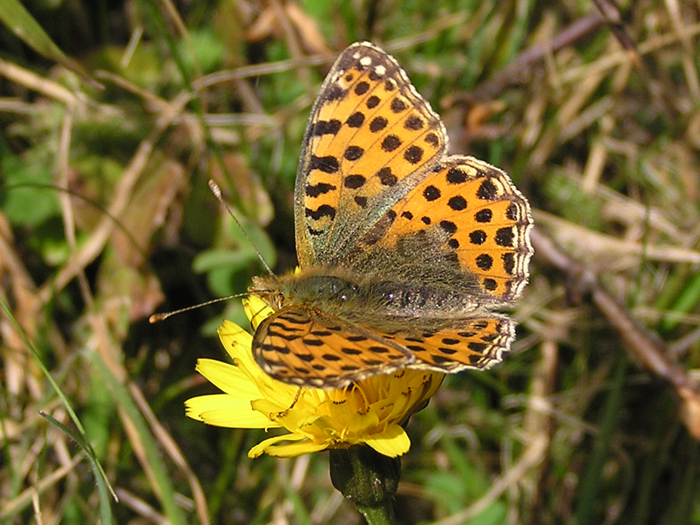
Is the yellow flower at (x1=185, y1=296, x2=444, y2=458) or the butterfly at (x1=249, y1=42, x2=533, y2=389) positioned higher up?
the butterfly at (x1=249, y1=42, x2=533, y2=389)

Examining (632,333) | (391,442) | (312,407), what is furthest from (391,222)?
(632,333)

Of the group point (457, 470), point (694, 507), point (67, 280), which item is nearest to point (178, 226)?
point (67, 280)

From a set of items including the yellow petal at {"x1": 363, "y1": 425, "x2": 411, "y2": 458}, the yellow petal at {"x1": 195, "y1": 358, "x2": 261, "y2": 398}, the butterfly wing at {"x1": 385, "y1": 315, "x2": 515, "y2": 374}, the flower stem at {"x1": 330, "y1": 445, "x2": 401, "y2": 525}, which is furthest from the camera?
the yellow petal at {"x1": 195, "y1": 358, "x2": 261, "y2": 398}

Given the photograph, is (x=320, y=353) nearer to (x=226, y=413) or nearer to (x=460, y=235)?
(x=226, y=413)

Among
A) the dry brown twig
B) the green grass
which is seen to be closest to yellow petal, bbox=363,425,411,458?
the green grass

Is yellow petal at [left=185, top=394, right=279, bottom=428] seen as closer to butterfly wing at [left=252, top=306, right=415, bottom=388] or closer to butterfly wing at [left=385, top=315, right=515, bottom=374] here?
butterfly wing at [left=252, top=306, right=415, bottom=388]

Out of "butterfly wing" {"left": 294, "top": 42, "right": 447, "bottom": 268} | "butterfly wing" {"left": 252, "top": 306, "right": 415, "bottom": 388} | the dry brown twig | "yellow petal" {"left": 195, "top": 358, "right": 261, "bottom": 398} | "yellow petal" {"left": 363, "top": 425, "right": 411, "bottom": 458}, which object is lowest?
the dry brown twig

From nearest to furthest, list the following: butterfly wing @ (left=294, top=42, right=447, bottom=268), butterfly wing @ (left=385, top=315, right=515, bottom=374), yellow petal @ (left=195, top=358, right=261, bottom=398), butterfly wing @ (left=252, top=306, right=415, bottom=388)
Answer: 1. butterfly wing @ (left=252, top=306, right=415, bottom=388)
2. butterfly wing @ (left=385, top=315, right=515, bottom=374)
3. yellow petal @ (left=195, top=358, right=261, bottom=398)
4. butterfly wing @ (left=294, top=42, right=447, bottom=268)

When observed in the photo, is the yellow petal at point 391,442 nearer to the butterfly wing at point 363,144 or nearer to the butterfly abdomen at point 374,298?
the butterfly abdomen at point 374,298
